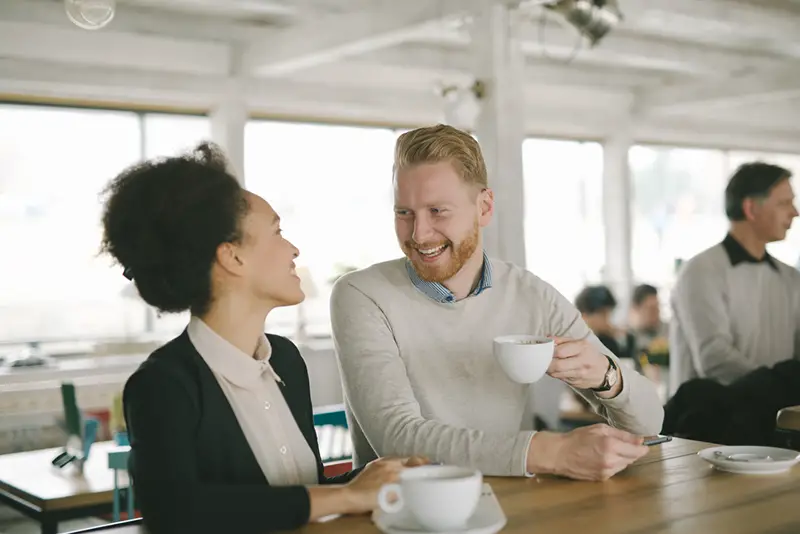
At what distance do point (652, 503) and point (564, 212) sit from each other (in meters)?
9.03

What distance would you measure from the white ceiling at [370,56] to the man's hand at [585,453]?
396 centimetres

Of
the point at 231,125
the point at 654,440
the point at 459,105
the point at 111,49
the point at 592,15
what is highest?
the point at 111,49

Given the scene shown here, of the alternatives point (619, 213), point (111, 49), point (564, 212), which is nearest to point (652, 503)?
point (111, 49)

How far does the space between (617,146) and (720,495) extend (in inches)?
363

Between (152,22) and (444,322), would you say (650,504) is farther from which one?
(152,22)

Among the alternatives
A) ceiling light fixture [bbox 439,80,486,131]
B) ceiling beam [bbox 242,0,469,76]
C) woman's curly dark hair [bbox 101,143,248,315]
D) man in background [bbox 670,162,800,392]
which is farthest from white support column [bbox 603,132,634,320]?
woman's curly dark hair [bbox 101,143,248,315]

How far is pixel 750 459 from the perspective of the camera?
6.22ft

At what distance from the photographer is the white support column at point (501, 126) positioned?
5.62 meters

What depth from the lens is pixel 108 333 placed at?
7410 mm

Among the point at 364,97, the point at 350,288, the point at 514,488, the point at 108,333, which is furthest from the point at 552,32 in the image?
the point at 514,488

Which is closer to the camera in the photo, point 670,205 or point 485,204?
point 485,204

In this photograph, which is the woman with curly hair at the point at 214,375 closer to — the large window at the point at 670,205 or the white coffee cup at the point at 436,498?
the white coffee cup at the point at 436,498

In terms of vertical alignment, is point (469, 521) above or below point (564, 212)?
below

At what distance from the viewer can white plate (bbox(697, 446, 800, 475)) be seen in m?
1.81
